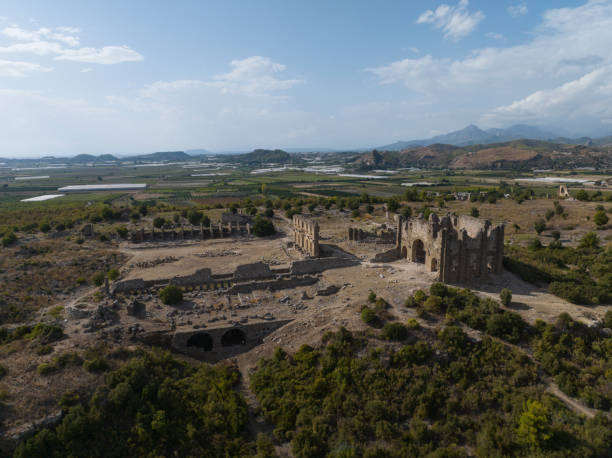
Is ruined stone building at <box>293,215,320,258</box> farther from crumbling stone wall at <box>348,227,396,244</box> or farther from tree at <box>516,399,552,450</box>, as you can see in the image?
tree at <box>516,399,552,450</box>

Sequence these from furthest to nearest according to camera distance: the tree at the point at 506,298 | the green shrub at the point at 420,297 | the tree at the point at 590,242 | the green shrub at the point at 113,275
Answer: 1. the tree at the point at 590,242
2. the green shrub at the point at 113,275
3. the green shrub at the point at 420,297
4. the tree at the point at 506,298

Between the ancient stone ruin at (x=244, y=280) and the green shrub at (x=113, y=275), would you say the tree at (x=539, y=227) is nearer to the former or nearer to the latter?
the ancient stone ruin at (x=244, y=280)

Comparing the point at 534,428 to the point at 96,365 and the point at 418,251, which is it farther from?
the point at 96,365

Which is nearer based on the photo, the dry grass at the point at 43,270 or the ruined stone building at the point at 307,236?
the dry grass at the point at 43,270

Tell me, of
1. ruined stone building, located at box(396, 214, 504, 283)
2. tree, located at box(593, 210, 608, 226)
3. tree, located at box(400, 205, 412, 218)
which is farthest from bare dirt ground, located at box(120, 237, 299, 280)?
tree, located at box(593, 210, 608, 226)

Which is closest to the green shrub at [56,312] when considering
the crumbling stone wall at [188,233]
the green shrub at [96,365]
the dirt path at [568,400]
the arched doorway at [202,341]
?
the green shrub at [96,365]

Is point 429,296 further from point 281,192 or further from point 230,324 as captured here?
point 281,192

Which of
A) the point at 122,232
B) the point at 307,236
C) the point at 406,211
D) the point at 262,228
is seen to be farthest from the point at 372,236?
the point at 122,232
